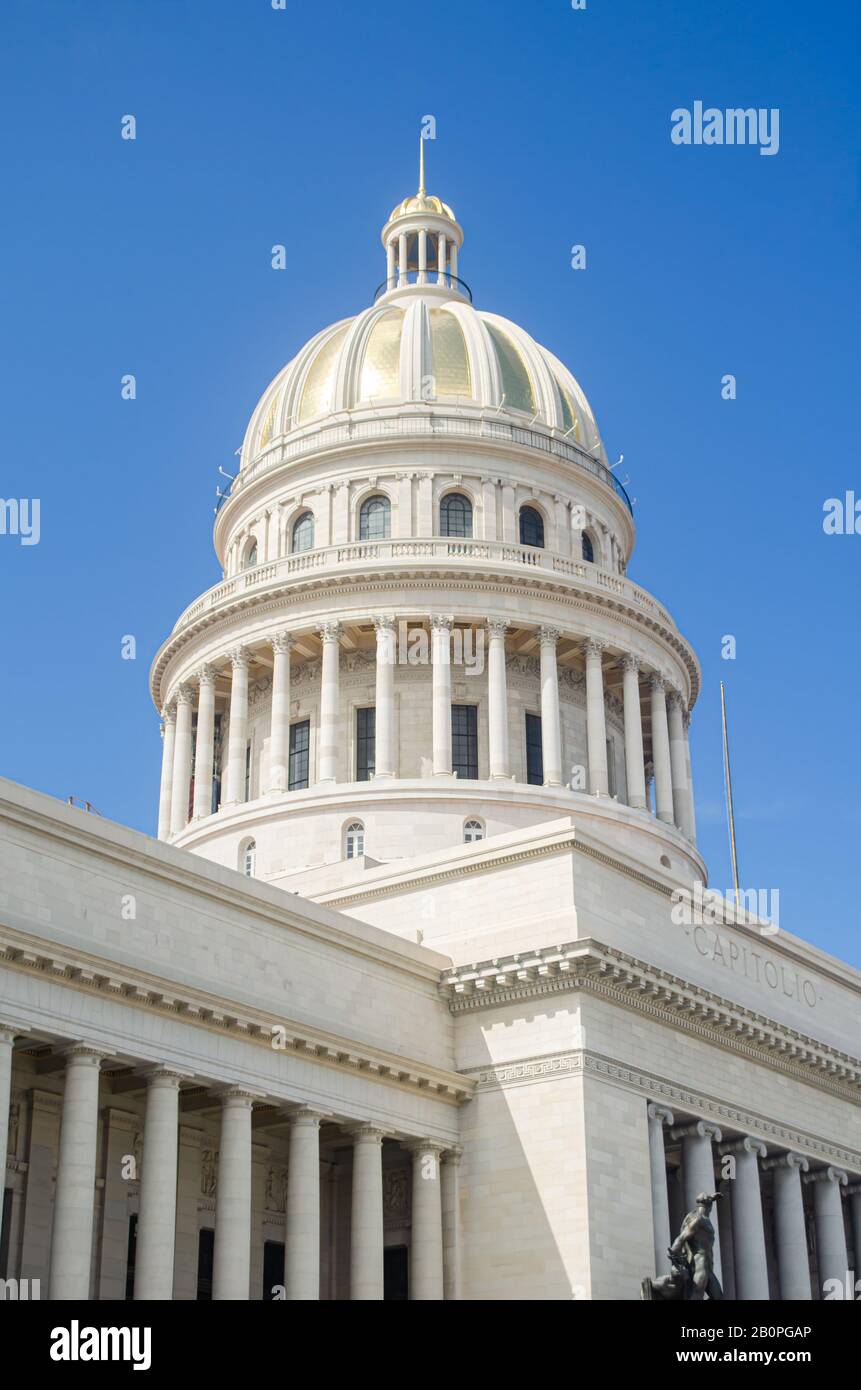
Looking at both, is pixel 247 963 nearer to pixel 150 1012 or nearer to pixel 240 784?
pixel 150 1012

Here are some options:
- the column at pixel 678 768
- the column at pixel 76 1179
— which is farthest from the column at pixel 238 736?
the column at pixel 76 1179

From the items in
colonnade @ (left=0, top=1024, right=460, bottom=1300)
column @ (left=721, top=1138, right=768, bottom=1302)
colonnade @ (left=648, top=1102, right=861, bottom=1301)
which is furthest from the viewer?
column @ (left=721, top=1138, right=768, bottom=1302)

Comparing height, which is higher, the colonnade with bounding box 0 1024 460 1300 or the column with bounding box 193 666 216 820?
the column with bounding box 193 666 216 820

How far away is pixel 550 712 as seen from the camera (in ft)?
193

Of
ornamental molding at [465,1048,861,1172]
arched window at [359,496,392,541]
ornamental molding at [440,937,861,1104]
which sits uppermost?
arched window at [359,496,392,541]

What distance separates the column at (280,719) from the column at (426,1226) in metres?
20.4

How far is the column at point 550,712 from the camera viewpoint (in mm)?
58438

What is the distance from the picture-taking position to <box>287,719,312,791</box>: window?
59.7m

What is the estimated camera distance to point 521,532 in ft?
212

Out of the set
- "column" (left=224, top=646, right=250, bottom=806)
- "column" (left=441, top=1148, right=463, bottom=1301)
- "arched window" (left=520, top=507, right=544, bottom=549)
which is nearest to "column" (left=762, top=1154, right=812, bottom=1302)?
"column" (left=441, top=1148, right=463, bottom=1301)

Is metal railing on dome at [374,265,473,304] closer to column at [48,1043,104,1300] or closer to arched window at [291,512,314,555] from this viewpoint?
arched window at [291,512,314,555]

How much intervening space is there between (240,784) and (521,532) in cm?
1413

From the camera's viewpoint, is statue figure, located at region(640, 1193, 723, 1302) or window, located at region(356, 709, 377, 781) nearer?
statue figure, located at region(640, 1193, 723, 1302)

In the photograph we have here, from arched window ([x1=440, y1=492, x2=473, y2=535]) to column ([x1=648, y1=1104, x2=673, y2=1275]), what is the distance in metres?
27.8
